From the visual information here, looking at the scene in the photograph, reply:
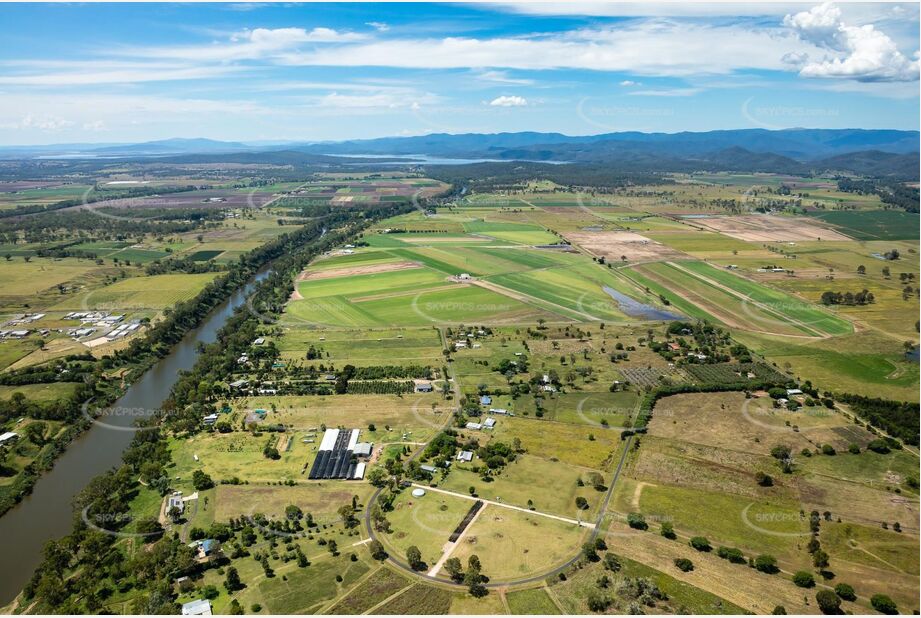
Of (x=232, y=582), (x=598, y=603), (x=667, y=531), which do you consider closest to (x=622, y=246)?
(x=667, y=531)

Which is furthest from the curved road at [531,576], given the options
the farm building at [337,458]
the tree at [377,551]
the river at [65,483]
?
the river at [65,483]

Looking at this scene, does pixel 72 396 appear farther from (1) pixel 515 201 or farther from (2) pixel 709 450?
(1) pixel 515 201

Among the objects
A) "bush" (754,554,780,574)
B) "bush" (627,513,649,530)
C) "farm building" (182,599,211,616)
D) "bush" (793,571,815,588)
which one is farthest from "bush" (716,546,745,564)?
"farm building" (182,599,211,616)

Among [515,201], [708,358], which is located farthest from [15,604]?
[515,201]

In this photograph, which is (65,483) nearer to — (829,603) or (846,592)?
(829,603)

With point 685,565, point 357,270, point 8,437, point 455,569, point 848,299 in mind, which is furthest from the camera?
point 357,270

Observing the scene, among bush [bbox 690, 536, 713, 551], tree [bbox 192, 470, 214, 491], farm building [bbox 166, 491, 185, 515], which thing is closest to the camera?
bush [bbox 690, 536, 713, 551]

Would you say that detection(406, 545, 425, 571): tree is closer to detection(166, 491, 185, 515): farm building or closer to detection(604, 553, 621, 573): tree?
detection(604, 553, 621, 573): tree
